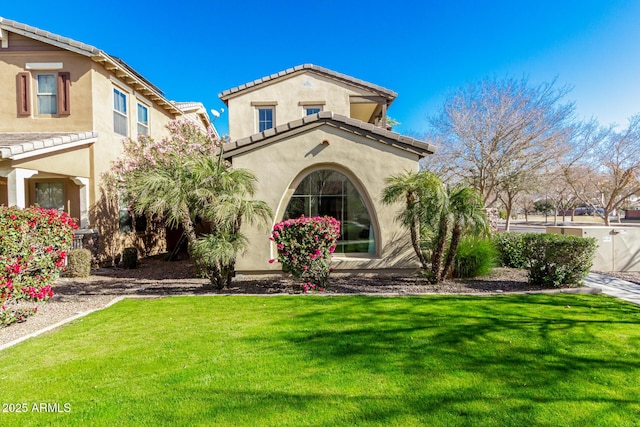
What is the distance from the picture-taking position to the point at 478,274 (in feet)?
31.8

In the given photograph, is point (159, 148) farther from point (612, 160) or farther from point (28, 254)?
point (612, 160)

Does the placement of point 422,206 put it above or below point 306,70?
below

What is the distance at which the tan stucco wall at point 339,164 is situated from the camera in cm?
986

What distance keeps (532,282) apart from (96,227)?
16.0 meters

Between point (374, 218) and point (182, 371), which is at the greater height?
point (374, 218)

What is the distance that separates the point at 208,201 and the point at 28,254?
3.67 meters

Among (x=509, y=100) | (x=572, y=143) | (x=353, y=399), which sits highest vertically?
(x=509, y=100)

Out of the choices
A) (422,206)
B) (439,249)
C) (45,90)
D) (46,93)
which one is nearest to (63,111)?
(46,93)

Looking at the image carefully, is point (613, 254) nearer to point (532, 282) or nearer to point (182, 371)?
point (532, 282)

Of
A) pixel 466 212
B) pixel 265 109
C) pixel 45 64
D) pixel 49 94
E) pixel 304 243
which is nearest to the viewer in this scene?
pixel 304 243

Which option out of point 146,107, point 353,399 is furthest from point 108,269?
point 353,399

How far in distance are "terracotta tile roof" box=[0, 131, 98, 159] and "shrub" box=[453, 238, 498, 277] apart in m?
14.2

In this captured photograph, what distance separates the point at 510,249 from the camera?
11.1 meters

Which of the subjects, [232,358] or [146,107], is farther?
[146,107]
